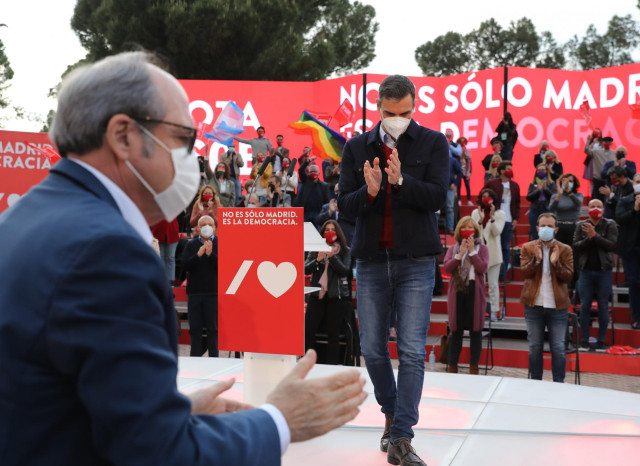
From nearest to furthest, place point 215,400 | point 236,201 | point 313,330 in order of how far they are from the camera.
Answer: point 215,400 → point 313,330 → point 236,201

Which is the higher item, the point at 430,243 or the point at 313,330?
the point at 430,243

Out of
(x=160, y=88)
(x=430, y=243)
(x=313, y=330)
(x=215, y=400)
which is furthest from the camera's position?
(x=313, y=330)

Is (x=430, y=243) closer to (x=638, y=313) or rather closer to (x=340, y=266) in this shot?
(x=340, y=266)

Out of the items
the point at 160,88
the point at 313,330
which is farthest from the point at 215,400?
the point at 313,330

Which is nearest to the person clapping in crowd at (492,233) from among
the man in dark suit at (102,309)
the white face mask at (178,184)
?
the white face mask at (178,184)

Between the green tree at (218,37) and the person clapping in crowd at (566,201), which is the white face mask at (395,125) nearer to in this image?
the person clapping in crowd at (566,201)

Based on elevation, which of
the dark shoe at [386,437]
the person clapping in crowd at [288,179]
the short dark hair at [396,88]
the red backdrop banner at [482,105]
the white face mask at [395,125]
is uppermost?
the red backdrop banner at [482,105]

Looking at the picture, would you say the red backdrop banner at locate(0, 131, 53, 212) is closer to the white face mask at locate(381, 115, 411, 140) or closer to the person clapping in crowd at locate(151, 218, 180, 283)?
the person clapping in crowd at locate(151, 218, 180, 283)

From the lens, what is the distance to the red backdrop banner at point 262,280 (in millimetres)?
4324

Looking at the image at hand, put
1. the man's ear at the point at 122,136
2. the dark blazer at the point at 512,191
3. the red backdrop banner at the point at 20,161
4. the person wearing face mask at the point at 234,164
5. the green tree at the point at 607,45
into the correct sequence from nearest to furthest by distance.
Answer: the man's ear at the point at 122,136 → the red backdrop banner at the point at 20,161 → the dark blazer at the point at 512,191 → the person wearing face mask at the point at 234,164 → the green tree at the point at 607,45

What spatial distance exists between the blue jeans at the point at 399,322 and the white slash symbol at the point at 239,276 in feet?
2.56

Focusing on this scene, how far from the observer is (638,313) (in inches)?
408

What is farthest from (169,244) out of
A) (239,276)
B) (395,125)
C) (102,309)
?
(102,309)

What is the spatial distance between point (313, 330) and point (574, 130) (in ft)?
37.6
